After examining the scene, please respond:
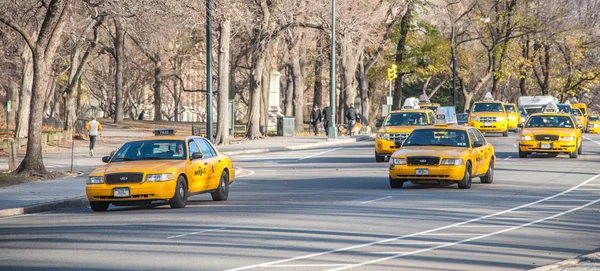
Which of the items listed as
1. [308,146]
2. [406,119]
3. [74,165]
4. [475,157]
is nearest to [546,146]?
[406,119]

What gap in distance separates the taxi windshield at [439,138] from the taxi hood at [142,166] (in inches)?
266

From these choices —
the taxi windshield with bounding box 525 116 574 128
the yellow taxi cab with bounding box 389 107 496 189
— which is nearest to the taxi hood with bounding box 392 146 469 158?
the yellow taxi cab with bounding box 389 107 496 189

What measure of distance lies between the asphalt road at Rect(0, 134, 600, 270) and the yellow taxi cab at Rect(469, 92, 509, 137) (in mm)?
25577

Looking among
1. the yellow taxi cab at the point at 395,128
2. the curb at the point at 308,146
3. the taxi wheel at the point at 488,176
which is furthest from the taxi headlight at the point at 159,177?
the curb at the point at 308,146

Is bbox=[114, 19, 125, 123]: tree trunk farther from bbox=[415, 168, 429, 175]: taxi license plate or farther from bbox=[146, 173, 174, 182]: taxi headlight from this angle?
bbox=[146, 173, 174, 182]: taxi headlight

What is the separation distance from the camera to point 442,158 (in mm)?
20875

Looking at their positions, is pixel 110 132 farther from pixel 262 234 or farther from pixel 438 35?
pixel 262 234

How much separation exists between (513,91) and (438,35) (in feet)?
123

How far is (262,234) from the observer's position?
13.5m

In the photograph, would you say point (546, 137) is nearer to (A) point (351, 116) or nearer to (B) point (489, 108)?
(B) point (489, 108)

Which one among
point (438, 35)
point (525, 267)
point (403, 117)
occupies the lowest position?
point (525, 267)

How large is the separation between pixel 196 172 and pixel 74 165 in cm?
1318

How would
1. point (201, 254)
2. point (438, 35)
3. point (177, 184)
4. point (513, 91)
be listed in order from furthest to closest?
point (513, 91) → point (438, 35) → point (177, 184) → point (201, 254)

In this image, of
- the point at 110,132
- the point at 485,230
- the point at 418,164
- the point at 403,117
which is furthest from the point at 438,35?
the point at 485,230
